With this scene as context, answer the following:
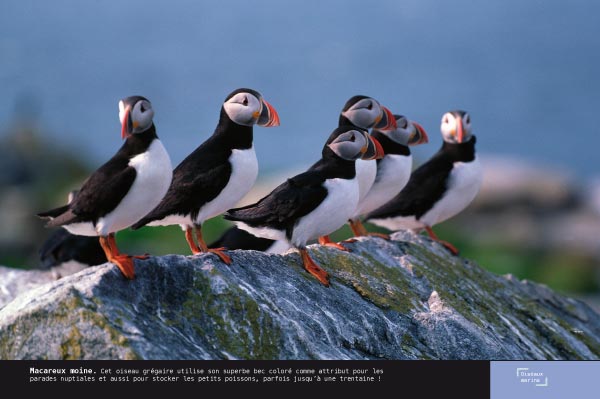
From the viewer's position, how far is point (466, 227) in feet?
79.3

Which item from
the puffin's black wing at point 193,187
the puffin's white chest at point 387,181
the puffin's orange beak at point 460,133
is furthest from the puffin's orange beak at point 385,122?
the puffin's black wing at point 193,187

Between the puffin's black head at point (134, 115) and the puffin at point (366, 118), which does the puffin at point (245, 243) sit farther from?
the puffin's black head at point (134, 115)

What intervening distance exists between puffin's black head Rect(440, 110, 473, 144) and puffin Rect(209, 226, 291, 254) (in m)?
2.09

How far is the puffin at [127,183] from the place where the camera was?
561 cm

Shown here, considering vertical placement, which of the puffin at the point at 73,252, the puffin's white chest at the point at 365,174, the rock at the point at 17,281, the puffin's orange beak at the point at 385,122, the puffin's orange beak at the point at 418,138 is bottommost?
the rock at the point at 17,281

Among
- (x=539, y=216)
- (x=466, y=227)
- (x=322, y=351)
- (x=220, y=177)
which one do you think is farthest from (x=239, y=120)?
(x=539, y=216)

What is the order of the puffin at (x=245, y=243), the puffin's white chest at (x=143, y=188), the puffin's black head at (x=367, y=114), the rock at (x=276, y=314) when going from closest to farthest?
the rock at (x=276, y=314) → the puffin's white chest at (x=143, y=188) → the puffin's black head at (x=367, y=114) → the puffin at (x=245, y=243)

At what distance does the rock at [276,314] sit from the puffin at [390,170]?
110cm

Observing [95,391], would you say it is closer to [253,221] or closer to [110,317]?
[110,317]

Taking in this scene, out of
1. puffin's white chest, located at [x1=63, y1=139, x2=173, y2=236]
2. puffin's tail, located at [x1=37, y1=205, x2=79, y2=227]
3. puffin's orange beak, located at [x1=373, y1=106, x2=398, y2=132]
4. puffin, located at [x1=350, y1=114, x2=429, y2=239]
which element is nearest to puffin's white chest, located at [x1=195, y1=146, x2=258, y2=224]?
puffin's white chest, located at [x1=63, y1=139, x2=173, y2=236]

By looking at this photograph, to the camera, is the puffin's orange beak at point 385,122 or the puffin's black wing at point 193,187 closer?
the puffin's black wing at point 193,187

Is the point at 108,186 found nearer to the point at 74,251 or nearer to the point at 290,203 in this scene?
the point at 290,203

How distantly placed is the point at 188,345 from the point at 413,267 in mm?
2686

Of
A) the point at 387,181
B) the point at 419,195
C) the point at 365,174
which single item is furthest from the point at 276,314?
the point at 419,195
